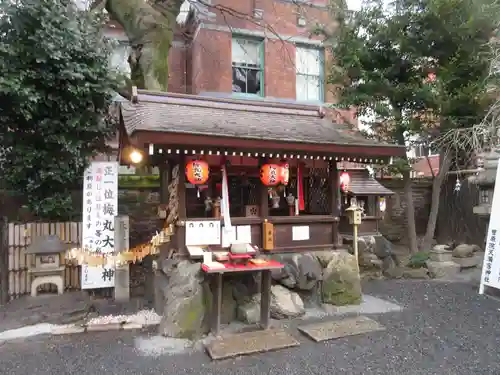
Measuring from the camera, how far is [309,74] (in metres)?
14.3

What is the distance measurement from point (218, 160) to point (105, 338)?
3.74 m

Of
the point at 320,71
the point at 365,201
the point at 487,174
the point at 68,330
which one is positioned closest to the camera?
the point at 68,330

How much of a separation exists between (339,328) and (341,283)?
134 cm

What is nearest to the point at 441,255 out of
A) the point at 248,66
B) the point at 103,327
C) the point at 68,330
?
the point at 103,327

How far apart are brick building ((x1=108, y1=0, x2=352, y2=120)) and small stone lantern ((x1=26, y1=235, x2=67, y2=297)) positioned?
7832 mm

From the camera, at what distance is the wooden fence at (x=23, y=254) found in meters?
7.22

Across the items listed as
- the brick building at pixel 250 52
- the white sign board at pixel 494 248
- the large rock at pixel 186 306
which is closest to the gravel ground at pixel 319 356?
the large rock at pixel 186 306

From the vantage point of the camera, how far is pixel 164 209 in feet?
24.3

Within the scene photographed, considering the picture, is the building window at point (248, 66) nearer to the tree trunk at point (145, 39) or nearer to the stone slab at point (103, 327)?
the tree trunk at point (145, 39)

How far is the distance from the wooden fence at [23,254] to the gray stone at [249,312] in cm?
405

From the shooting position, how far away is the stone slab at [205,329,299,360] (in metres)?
4.85

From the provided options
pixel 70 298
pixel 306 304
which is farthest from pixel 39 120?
pixel 306 304

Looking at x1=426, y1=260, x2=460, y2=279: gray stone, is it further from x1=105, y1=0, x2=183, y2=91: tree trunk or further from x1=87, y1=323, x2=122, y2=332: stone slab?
x1=105, y1=0, x2=183, y2=91: tree trunk

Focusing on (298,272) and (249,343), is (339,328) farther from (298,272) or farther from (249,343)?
(249,343)
